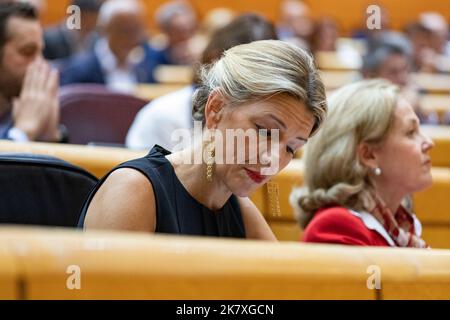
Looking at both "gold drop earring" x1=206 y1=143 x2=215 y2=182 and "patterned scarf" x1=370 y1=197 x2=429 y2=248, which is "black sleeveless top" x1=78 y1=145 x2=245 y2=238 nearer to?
"gold drop earring" x1=206 y1=143 x2=215 y2=182

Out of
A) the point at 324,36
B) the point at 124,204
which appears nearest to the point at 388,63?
the point at 124,204

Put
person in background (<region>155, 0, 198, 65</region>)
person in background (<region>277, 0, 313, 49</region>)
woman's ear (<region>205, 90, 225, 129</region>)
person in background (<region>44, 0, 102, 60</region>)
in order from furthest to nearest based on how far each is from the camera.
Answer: person in background (<region>277, 0, 313, 49</region>) < person in background (<region>155, 0, 198, 65</region>) < person in background (<region>44, 0, 102, 60</region>) < woman's ear (<region>205, 90, 225, 129</region>)

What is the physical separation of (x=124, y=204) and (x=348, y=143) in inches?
26.6

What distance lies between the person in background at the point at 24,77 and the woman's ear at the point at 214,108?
104cm

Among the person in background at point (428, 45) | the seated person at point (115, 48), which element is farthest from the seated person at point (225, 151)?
the person in background at point (428, 45)

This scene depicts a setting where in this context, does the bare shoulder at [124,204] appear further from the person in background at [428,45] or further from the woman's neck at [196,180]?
the person in background at [428,45]

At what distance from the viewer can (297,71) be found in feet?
4.35

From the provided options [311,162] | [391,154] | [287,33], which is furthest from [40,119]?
[287,33]

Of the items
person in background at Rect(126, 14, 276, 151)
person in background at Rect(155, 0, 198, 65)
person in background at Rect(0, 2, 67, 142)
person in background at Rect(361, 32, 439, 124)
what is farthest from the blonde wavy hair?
person in background at Rect(155, 0, 198, 65)

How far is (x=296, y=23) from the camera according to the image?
20.7 ft

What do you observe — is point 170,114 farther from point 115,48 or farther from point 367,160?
point 115,48

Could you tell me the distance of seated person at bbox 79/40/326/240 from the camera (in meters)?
1.27

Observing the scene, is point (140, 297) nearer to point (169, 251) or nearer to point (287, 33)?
point (169, 251)
